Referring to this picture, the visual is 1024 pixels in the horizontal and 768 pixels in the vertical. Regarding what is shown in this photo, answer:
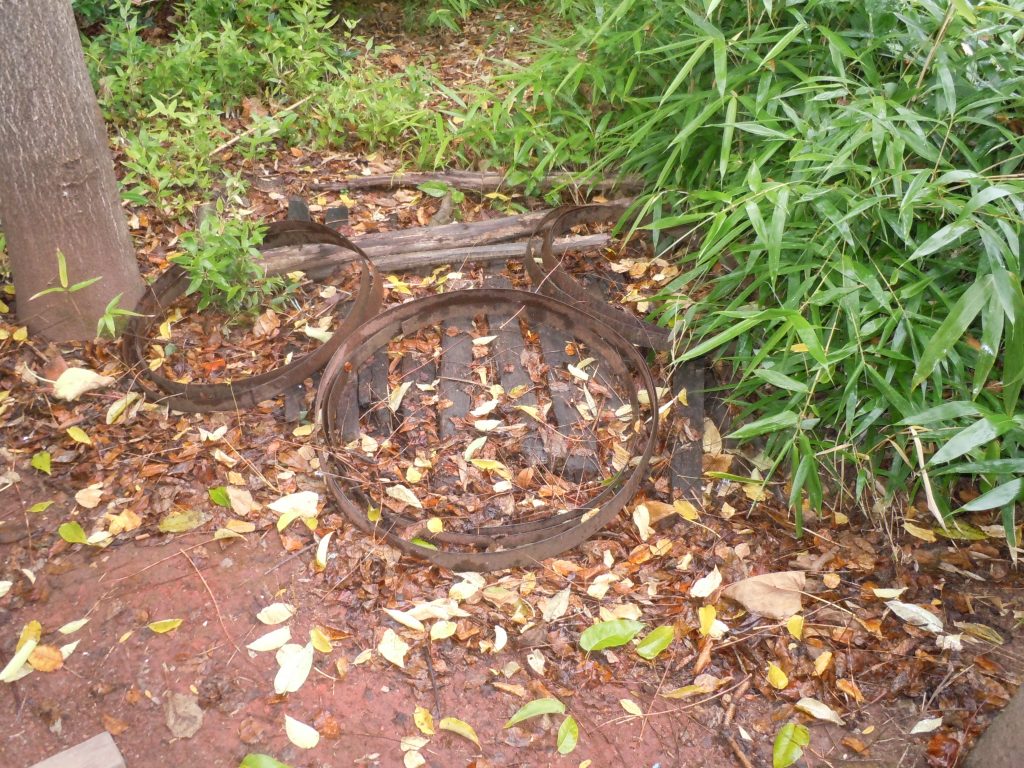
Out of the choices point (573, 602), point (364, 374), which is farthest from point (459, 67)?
point (573, 602)

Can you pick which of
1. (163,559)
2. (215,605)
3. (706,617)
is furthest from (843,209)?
(163,559)

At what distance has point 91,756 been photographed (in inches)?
70.9

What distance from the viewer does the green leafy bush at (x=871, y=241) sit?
203 cm

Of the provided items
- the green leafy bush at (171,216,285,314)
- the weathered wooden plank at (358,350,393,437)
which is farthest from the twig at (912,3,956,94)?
the green leafy bush at (171,216,285,314)

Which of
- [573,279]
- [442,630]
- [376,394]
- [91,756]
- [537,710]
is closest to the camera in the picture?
[91,756]

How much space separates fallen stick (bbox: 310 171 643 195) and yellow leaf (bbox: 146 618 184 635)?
2.36 metres

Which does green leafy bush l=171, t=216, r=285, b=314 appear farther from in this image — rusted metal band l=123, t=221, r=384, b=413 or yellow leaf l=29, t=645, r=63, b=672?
yellow leaf l=29, t=645, r=63, b=672

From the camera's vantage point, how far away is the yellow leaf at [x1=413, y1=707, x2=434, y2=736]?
2.02m

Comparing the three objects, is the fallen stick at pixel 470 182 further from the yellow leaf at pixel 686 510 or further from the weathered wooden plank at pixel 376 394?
the yellow leaf at pixel 686 510

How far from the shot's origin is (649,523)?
256 cm

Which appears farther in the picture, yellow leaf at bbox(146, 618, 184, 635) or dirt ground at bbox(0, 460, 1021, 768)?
yellow leaf at bbox(146, 618, 184, 635)

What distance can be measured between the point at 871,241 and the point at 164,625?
2.53 m

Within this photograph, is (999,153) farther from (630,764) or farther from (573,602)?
(630,764)

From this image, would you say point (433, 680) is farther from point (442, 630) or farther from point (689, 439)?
point (689, 439)
